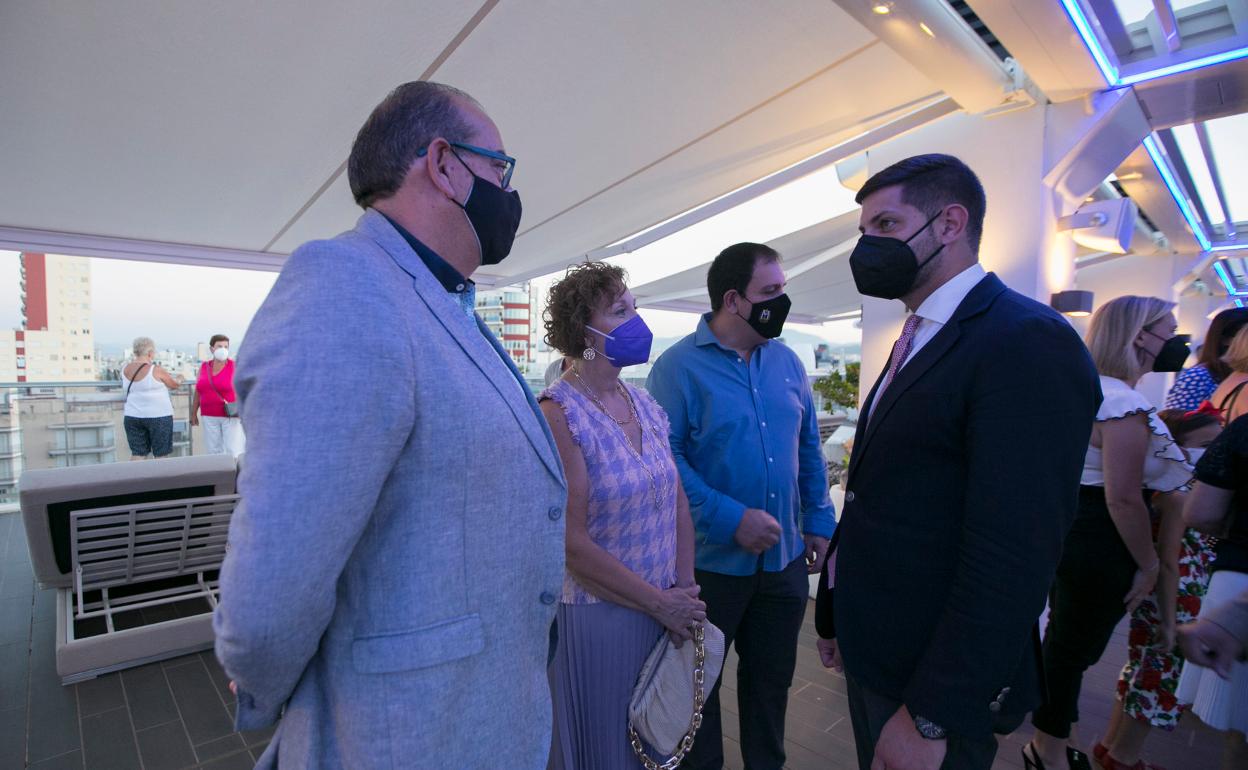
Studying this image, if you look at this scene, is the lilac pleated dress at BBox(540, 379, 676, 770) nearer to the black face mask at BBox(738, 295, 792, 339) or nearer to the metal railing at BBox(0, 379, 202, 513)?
the black face mask at BBox(738, 295, 792, 339)

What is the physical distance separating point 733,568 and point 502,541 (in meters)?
1.32

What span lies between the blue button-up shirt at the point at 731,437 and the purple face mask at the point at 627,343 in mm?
361

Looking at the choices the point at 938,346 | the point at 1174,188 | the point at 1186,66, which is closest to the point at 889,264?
the point at 938,346

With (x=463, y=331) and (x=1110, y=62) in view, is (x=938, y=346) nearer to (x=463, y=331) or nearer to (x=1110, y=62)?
(x=463, y=331)

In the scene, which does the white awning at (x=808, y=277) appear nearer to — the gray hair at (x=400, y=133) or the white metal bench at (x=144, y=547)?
the gray hair at (x=400, y=133)

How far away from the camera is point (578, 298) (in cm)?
192

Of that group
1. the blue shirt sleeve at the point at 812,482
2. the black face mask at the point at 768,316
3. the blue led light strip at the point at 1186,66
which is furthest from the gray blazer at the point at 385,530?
the blue led light strip at the point at 1186,66

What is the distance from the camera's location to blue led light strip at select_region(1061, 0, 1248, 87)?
257cm

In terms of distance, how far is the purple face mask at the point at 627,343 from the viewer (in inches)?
73.4

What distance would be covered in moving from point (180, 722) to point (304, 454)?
115 inches

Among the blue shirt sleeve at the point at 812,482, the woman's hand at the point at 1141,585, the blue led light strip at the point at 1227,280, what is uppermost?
the blue led light strip at the point at 1227,280

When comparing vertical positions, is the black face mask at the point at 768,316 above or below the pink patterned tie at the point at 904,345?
above

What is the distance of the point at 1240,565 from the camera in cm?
171

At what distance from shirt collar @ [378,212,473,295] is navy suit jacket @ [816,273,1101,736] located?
3.05 feet
